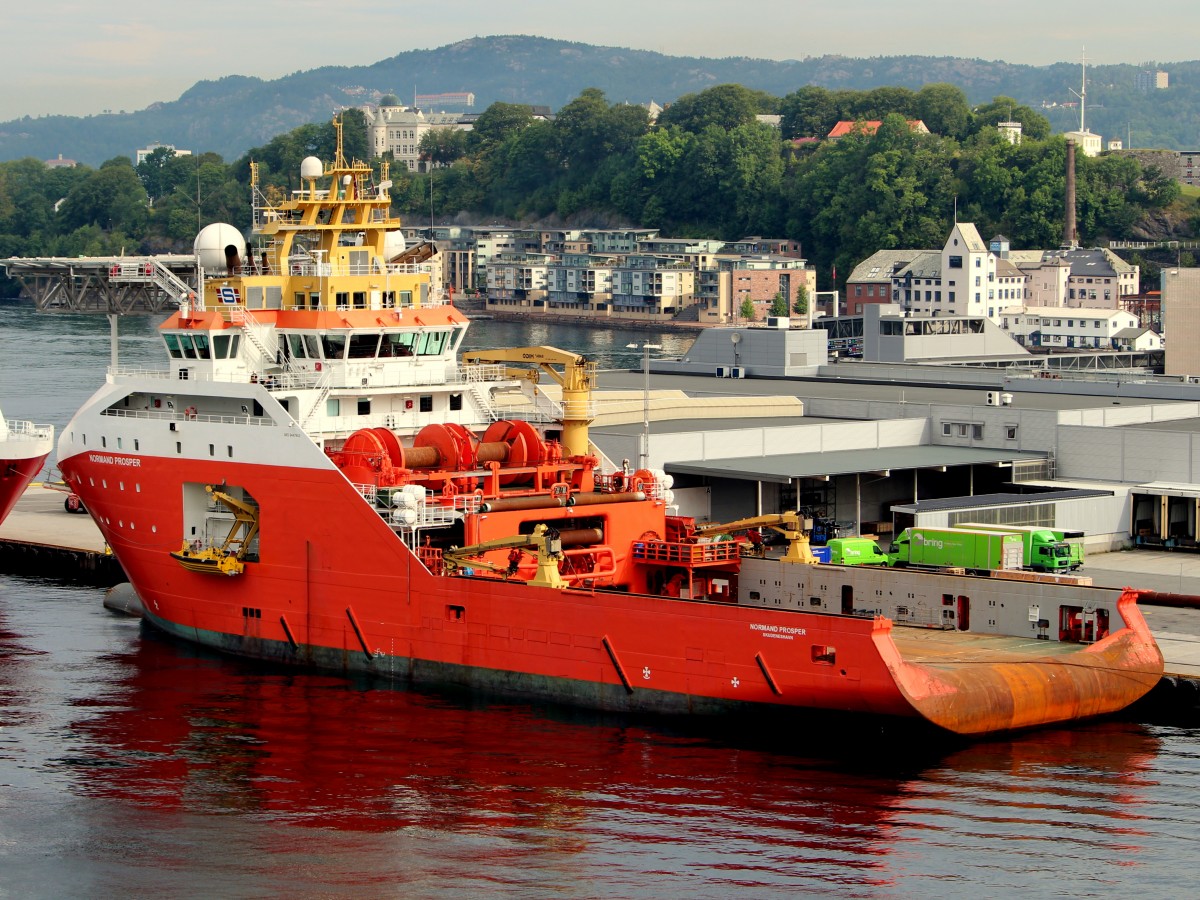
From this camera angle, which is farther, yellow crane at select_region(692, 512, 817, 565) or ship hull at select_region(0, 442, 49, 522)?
ship hull at select_region(0, 442, 49, 522)

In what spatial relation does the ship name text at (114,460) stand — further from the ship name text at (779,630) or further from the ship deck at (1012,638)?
the ship name text at (779,630)

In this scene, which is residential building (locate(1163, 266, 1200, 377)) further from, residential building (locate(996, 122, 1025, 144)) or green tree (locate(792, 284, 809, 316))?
residential building (locate(996, 122, 1025, 144))

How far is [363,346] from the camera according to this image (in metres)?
41.4

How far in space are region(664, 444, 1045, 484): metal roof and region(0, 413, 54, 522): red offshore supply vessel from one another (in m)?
16.7

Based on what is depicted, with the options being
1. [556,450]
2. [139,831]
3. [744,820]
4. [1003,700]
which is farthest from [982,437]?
[139,831]

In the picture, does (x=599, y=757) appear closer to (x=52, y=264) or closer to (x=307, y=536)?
(x=307, y=536)

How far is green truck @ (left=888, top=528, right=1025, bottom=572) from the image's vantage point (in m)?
39.2

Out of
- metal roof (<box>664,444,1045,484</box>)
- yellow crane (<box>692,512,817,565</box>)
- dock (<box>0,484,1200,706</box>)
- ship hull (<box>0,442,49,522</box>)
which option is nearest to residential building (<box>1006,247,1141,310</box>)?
metal roof (<box>664,444,1045,484</box>)

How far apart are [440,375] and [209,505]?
18.5 ft

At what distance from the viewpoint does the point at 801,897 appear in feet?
87.4

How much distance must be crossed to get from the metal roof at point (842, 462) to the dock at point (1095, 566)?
5.03 meters

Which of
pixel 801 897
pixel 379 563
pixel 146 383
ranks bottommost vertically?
pixel 801 897

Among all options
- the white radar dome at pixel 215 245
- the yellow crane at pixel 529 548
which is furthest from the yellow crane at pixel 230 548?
the white radar dome at pixel 215 245

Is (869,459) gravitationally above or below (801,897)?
above
